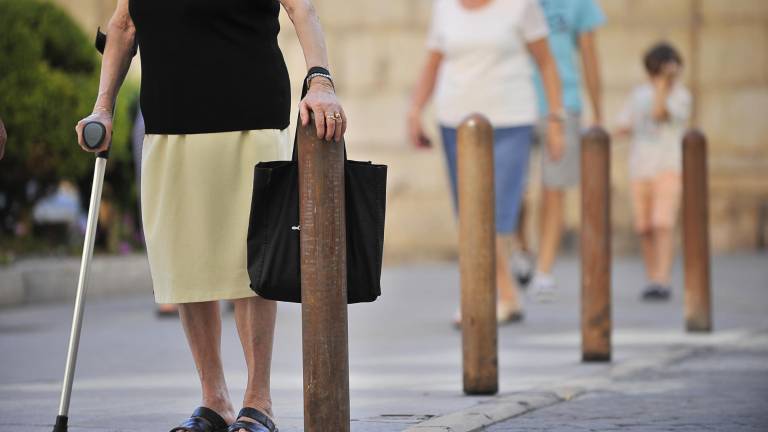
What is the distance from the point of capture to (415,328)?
877cm

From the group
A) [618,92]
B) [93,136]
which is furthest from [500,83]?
[618,92]

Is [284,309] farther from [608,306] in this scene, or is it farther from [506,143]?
[608,306]

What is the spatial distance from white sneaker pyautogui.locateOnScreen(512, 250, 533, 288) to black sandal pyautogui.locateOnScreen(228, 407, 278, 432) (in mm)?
7055

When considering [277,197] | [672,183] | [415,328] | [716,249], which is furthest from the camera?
[716,249]

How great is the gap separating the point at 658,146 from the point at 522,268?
1.39 m

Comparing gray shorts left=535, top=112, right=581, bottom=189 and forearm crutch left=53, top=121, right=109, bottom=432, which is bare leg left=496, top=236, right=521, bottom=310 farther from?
forearm crutch left=53, top=121, right=109, bottom=432

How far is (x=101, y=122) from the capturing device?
189 inches

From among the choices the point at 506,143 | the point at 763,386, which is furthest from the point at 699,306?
the point at 763,386

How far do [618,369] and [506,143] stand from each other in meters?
2.08

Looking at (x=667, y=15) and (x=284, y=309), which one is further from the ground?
(x=667, y=15)

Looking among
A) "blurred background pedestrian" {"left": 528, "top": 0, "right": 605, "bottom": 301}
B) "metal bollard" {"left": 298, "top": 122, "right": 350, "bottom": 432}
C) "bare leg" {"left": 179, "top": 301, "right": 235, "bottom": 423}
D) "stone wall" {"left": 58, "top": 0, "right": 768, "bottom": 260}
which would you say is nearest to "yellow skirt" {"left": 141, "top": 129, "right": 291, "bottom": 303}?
"bare leg" {"left": 179, "top": 301, "right": 235, "bottom": 423}

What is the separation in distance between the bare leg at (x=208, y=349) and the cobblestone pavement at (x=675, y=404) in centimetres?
85

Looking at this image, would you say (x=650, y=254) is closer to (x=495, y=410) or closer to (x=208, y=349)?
(x=495, y=410)

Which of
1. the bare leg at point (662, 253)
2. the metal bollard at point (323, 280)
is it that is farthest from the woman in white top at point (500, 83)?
the metal bollard at point (323, 280)
